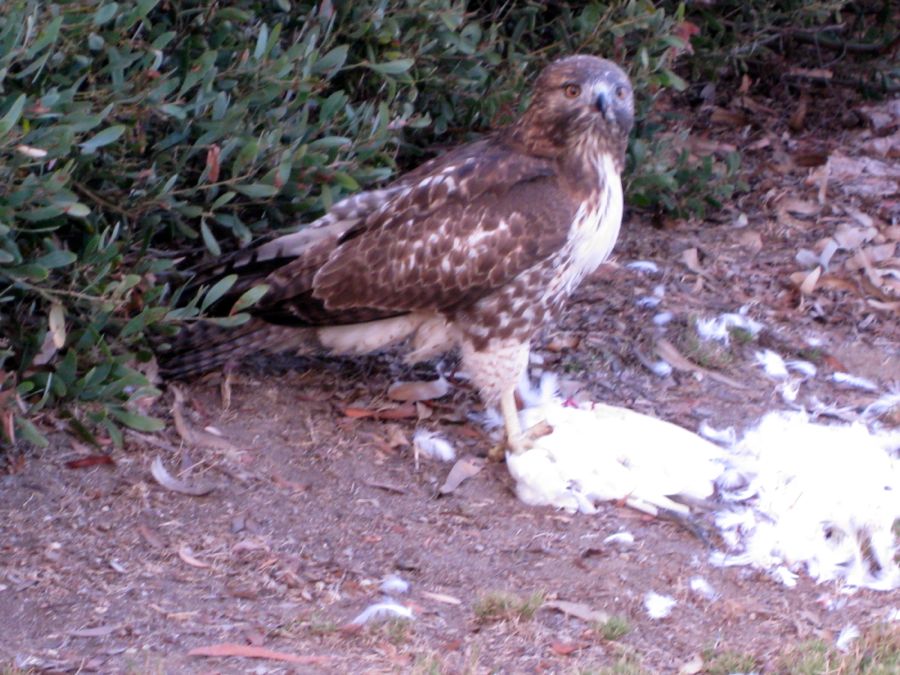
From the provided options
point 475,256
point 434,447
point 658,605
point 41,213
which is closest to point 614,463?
point 434,447

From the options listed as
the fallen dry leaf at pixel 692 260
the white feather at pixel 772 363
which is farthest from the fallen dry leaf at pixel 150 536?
the fallen dry leaf at pixel 692 260

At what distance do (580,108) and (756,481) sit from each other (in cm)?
161

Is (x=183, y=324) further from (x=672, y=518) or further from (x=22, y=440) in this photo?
(x=672, y=518)

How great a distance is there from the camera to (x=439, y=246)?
5.27 metres

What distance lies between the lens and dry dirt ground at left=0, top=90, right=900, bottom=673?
4.07 meters

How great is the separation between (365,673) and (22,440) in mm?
1767

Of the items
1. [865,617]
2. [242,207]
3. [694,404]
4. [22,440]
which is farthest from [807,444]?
[22,440]

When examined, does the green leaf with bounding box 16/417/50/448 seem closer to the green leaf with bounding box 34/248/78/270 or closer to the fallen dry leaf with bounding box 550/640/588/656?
the green leaf with bounding box 34/248/78/270

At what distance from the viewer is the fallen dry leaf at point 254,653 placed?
12.9ft

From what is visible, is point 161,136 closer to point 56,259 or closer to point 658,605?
point 56,259

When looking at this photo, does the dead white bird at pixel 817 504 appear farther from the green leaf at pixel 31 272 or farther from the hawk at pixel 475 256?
the green leaf at pixel 31 272

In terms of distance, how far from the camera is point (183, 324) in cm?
541

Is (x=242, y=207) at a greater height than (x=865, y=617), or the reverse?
(x=242, y=207)

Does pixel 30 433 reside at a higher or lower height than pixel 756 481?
higher
